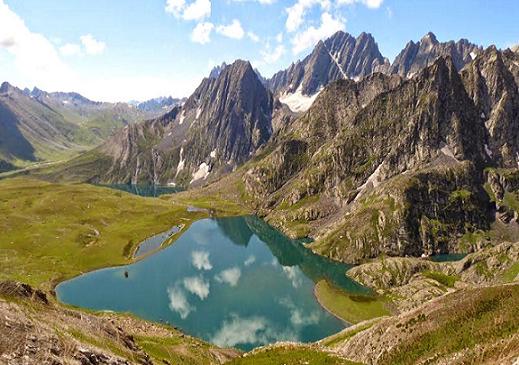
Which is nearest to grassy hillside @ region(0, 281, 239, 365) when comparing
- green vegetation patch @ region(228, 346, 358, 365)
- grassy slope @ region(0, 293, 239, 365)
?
grassy slope @ region(0, 293, 239, 365)

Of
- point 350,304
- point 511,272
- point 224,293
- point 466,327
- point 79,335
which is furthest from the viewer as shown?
point 224,293

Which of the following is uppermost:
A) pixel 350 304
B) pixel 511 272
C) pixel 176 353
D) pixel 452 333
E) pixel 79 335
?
pixel 511 272

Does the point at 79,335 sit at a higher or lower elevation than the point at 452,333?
lower

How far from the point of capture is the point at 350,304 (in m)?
137

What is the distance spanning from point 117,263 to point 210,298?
5416 cm

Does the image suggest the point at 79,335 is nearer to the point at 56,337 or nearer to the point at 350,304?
the point at 56,337

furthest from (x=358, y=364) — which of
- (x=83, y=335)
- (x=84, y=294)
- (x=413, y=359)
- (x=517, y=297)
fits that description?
(x=84, y=294)

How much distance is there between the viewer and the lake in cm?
11944

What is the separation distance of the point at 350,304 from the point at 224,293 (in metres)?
42.3

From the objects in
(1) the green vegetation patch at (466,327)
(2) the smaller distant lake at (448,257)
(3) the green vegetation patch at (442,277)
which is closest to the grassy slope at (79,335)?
(1) the green vegetation patch at (466,327)

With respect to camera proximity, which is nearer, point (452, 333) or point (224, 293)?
point (452, 333)

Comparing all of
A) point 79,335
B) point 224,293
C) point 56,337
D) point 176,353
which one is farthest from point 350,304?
point 56,337

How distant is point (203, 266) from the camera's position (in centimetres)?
17938

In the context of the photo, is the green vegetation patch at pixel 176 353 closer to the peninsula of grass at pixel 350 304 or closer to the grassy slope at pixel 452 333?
the grassy slope at pixel 452 333
